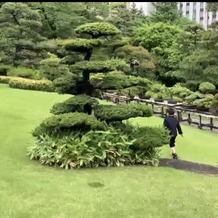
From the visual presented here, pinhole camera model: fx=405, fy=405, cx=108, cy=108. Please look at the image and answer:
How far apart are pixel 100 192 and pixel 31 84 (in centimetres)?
1636

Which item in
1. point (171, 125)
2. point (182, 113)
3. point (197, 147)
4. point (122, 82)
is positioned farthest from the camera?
point (182, 113)

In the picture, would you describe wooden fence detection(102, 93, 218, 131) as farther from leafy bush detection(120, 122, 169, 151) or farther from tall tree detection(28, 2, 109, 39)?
tall tree detection(28, 2, 109, 39)

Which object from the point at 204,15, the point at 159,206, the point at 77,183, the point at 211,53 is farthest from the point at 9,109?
the point at 204,15

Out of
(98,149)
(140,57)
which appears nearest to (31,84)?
(140,57)

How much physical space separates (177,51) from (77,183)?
80.8ft

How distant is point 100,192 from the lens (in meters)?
7.03

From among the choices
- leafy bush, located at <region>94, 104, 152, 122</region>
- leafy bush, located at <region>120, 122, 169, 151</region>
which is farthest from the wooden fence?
leafy bush, located at <region>94, 104, 152, 122</region>

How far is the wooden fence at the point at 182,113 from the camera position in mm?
17469

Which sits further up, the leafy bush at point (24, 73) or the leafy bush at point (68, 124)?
the leafy bush at point (24, 73)

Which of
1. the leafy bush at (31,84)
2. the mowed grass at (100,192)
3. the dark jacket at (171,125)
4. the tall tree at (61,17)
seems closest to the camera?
Result: the mowed grass at (100,192)

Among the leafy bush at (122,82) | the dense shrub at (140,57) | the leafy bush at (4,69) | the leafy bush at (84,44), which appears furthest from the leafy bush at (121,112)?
the dense shrub at (140,57)

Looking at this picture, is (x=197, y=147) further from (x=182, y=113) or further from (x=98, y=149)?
(x=182, y=113)

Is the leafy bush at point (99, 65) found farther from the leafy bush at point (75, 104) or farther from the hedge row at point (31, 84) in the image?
the hedge row at point (31, 84)

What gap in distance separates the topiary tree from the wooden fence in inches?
327
